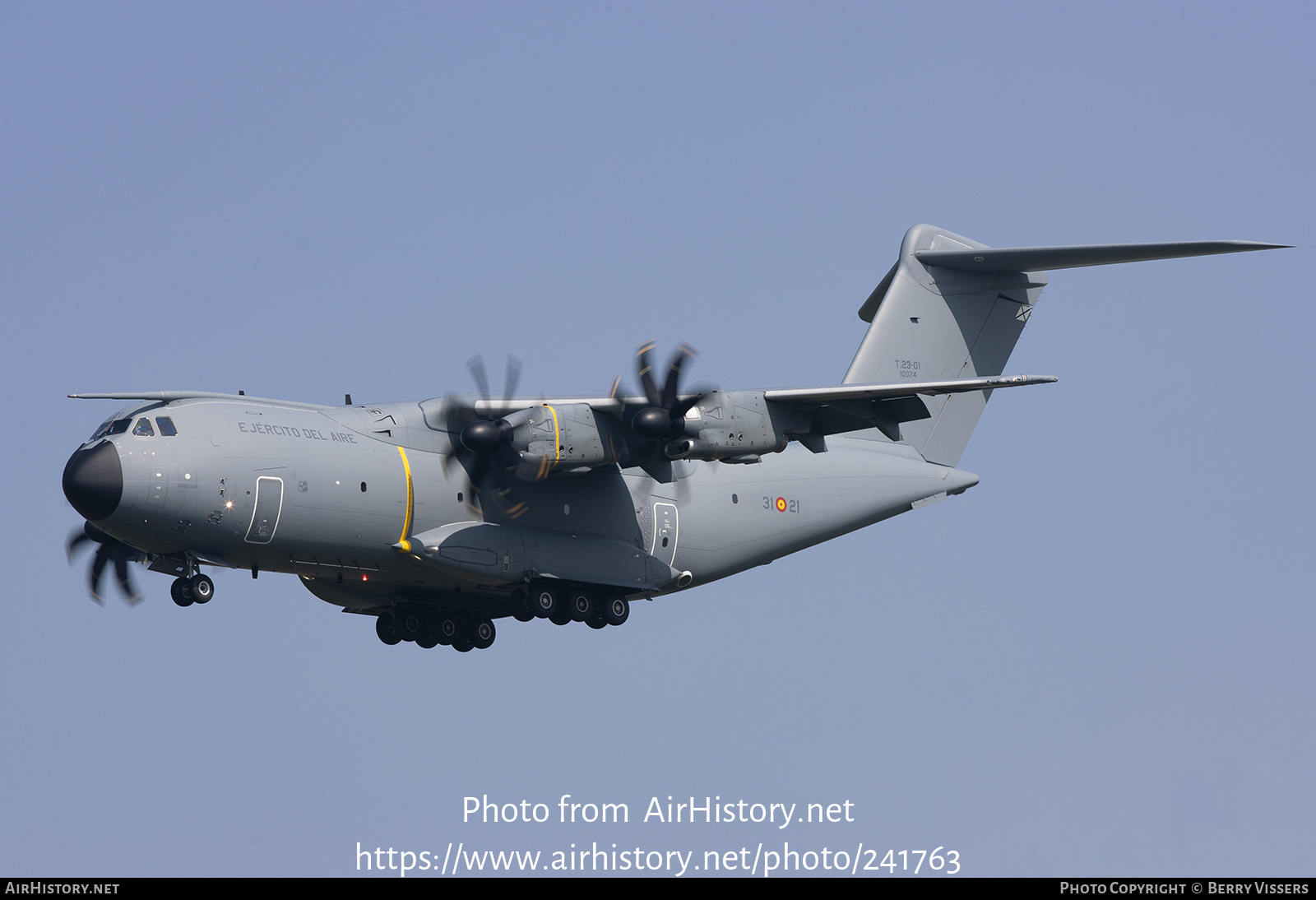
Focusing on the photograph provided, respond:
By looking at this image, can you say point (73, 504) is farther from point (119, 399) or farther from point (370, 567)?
point (370, 567)

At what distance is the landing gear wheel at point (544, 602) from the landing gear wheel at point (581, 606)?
0.74ft

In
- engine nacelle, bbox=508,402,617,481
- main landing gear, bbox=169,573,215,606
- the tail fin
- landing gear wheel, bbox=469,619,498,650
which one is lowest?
landing gear wheel, bbox=469,619,498,650

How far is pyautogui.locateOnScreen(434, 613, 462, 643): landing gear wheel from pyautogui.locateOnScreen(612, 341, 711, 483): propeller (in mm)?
4355

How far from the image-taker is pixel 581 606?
22.5 meters

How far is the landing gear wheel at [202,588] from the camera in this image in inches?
776

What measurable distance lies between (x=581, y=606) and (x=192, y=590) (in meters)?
5.41

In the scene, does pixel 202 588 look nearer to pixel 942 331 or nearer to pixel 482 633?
pixel 482 633

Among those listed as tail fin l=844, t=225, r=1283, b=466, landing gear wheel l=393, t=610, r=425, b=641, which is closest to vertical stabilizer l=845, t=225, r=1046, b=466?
tail fin l=844, t=225, r=1283, b=466

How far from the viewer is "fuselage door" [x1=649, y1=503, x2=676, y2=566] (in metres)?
23.4

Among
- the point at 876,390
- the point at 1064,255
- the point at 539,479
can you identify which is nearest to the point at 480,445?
the point at 539,479

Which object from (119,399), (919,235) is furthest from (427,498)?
(919,235)

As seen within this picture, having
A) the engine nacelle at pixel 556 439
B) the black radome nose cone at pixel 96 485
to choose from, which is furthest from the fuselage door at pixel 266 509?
the engine nacelle at pixel 556 439

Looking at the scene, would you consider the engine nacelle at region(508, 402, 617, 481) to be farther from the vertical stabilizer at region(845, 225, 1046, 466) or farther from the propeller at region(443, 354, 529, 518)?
the vertical stabilizer at region(845, 225, 1046, 466)

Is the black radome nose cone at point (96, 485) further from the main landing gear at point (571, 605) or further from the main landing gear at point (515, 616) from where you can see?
the main landing gear at point (571, 605)
